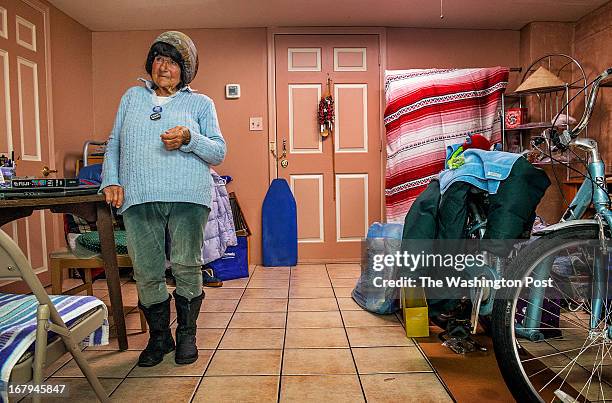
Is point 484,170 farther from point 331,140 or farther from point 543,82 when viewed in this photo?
point 331,140

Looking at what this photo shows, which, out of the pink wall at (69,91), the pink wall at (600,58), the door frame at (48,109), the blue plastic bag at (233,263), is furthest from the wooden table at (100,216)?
the pink wall at (600,58)

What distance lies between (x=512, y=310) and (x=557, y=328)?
0.59 feet

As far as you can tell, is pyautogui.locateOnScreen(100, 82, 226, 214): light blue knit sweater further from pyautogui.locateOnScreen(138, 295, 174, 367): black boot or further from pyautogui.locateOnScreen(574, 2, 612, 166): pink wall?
pyautogui.locateOnScreen(574, 2, 612, 166): pink wall

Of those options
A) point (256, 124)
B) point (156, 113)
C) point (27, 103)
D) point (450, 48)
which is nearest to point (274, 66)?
point (256, 124)

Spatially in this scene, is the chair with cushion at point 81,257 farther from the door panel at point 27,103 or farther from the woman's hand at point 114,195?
the door panel at point 27,103

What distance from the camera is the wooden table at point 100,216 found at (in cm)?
158

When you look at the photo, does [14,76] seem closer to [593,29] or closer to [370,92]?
[370,92]

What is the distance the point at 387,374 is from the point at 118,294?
118 centimetres

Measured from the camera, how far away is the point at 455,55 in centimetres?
416

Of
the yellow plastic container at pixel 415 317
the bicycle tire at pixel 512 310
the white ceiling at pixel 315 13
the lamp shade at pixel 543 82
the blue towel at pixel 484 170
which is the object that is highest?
the white ceiling at pixel 315 13

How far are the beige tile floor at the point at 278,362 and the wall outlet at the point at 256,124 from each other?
1.82 meters

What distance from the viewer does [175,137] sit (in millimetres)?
1681

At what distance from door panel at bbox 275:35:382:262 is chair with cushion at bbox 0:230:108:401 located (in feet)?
9.83

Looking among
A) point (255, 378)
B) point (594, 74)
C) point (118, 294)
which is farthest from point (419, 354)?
point (594, 74)
